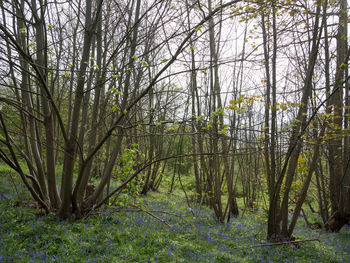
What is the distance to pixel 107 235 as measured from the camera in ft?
17.3

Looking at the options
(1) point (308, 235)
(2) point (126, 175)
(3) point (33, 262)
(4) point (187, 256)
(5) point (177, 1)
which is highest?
(5) point (177, 1)

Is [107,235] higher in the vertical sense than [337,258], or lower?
higher

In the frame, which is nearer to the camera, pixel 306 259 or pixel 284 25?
pixel 306 259

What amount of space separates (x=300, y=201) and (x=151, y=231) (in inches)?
154

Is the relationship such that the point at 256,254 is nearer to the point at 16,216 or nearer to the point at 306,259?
the point at 306,259

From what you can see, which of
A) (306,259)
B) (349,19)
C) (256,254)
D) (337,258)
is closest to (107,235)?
(256,254)

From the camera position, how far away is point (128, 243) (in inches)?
202

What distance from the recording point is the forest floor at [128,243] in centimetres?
432

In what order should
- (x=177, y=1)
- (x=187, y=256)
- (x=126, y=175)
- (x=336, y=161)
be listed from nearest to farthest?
(x=177, y=1), (x=187, y=256), (x=126, y=175), (x=336, y=161)

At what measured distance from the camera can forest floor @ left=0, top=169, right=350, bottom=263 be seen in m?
4.32

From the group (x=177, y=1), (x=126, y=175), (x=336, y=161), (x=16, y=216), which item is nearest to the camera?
(x=177, y=1)

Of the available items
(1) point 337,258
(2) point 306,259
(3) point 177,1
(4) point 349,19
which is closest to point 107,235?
(2) point 306,259

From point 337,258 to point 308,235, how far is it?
7.01 feet

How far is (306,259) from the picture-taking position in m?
5.65
